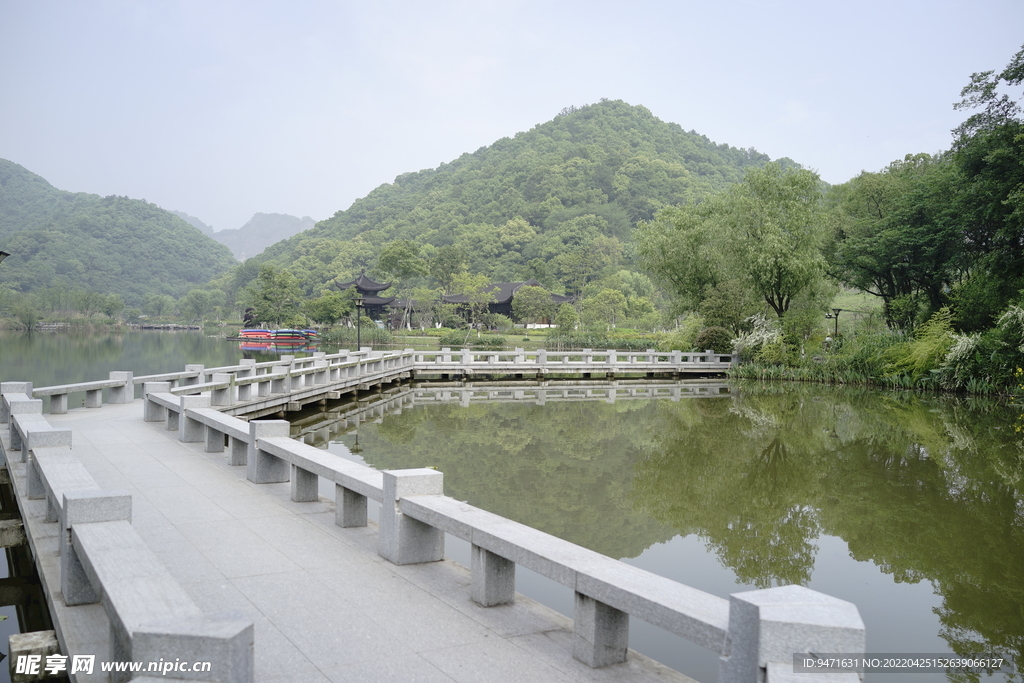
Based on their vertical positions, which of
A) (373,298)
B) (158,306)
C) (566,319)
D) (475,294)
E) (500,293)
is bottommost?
(566,319)

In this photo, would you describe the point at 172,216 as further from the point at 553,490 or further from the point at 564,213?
the point at 553,490

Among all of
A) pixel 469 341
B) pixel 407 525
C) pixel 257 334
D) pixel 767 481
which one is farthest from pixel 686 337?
pixel 257 334

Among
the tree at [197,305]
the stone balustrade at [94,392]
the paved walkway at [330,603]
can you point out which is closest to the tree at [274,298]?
the tree at [197,305]

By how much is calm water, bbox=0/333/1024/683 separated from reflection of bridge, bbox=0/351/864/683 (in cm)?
180

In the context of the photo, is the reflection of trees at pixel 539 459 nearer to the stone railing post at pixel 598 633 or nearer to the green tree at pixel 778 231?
the stone railing post at pixel 598 633

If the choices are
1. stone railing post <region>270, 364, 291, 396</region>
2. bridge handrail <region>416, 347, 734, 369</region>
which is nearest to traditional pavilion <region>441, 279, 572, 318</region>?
bridge handrail <region>416, 347, 734, 369</region>

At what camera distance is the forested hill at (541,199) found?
295ft

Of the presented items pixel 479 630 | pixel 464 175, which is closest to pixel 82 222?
pixel 464 175

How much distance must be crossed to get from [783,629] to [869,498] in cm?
882

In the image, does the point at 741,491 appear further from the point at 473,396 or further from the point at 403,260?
the point at 403,260

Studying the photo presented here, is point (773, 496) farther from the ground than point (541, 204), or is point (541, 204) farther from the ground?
point (541, 204)

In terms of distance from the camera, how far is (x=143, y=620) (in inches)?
99.0

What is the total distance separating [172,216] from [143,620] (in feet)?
543

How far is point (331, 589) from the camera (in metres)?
4.29
